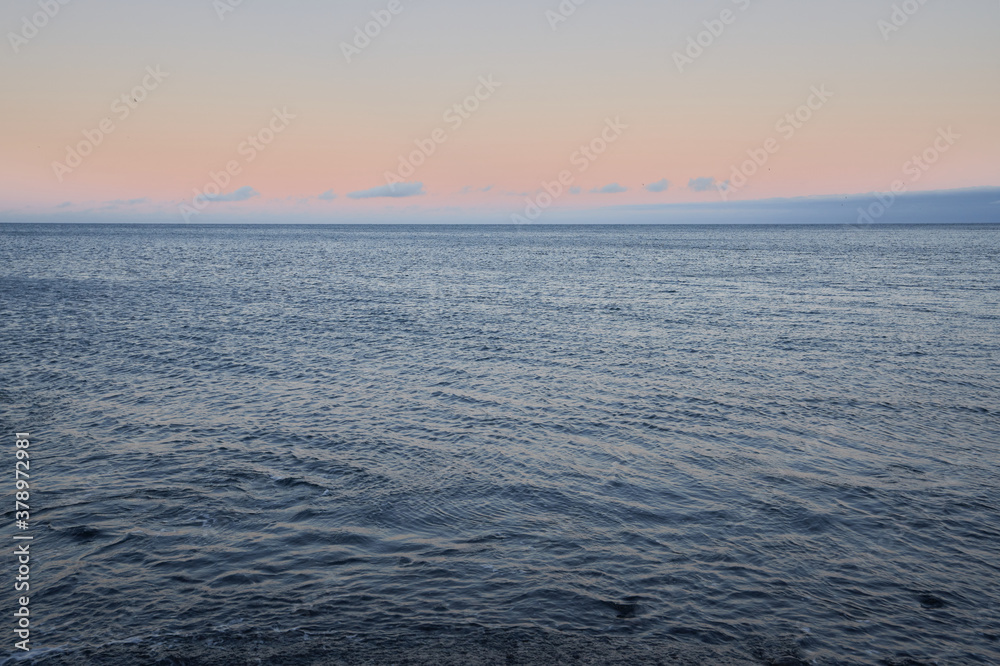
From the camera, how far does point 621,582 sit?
13055mm

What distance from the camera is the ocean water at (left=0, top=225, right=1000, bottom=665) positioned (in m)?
11.4

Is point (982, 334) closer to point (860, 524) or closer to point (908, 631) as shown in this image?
point (860, 524)

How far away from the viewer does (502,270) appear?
9675 cm

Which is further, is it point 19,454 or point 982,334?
point 982,334

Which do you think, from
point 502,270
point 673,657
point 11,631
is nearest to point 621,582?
point 673,657

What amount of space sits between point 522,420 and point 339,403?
24.7 feet

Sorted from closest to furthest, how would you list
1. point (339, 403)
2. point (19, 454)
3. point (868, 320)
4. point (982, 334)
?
point (19, 454), point (339, 403), point (982, 334), point (868, 320)

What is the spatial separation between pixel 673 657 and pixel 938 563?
7245mm

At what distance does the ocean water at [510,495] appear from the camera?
37.5 ft

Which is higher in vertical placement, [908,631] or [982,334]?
[982,334]

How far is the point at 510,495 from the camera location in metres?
17.3

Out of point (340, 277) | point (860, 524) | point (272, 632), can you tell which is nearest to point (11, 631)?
point (272, 632)

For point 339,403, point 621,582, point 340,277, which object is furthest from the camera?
point 340,277

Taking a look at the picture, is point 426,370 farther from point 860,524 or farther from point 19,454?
point 860,524
